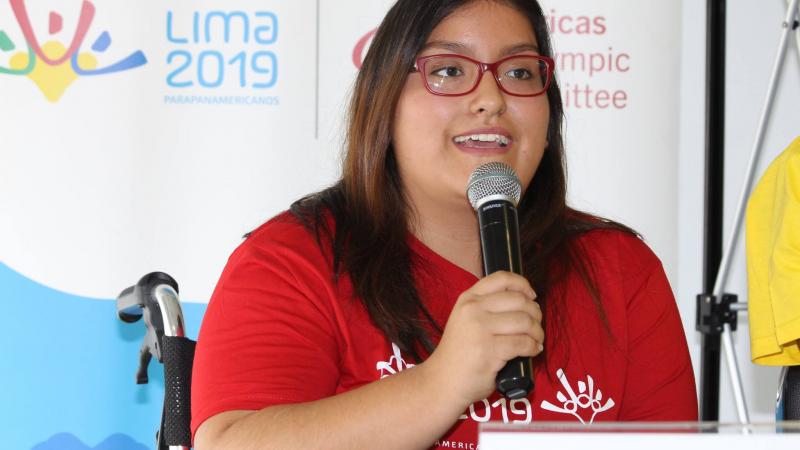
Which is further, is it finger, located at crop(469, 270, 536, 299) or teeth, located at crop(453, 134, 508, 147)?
teeth, located at crop(453, 134, 508, 147)

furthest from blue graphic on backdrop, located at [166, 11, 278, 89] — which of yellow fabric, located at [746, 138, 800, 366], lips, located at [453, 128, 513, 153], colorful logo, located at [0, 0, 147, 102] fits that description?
yellow fabric, located at [746, 138, 800, 366]

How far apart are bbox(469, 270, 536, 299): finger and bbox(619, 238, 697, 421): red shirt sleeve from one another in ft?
1.99

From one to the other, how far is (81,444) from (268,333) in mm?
1699

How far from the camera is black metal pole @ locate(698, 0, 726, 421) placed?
9.95ft

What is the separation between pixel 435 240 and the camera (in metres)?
1.65

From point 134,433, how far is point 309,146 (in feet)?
3.12

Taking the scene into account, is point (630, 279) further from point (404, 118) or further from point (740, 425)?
point (740, 425)

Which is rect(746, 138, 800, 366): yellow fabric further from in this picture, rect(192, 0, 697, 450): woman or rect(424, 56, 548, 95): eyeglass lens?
rect(424, 56, 548, 95): eyeglass lens

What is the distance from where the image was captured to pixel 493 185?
134 cm

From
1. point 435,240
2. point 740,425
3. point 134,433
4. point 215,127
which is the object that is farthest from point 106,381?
point 740,425

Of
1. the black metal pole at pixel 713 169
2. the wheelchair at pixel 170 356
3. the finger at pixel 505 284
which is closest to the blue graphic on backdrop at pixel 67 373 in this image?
the wheelchair at pixel 170 356

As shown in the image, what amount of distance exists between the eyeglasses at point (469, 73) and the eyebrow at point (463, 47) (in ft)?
0.06

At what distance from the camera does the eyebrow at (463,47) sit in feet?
5.10

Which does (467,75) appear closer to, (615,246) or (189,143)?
(615,246)
